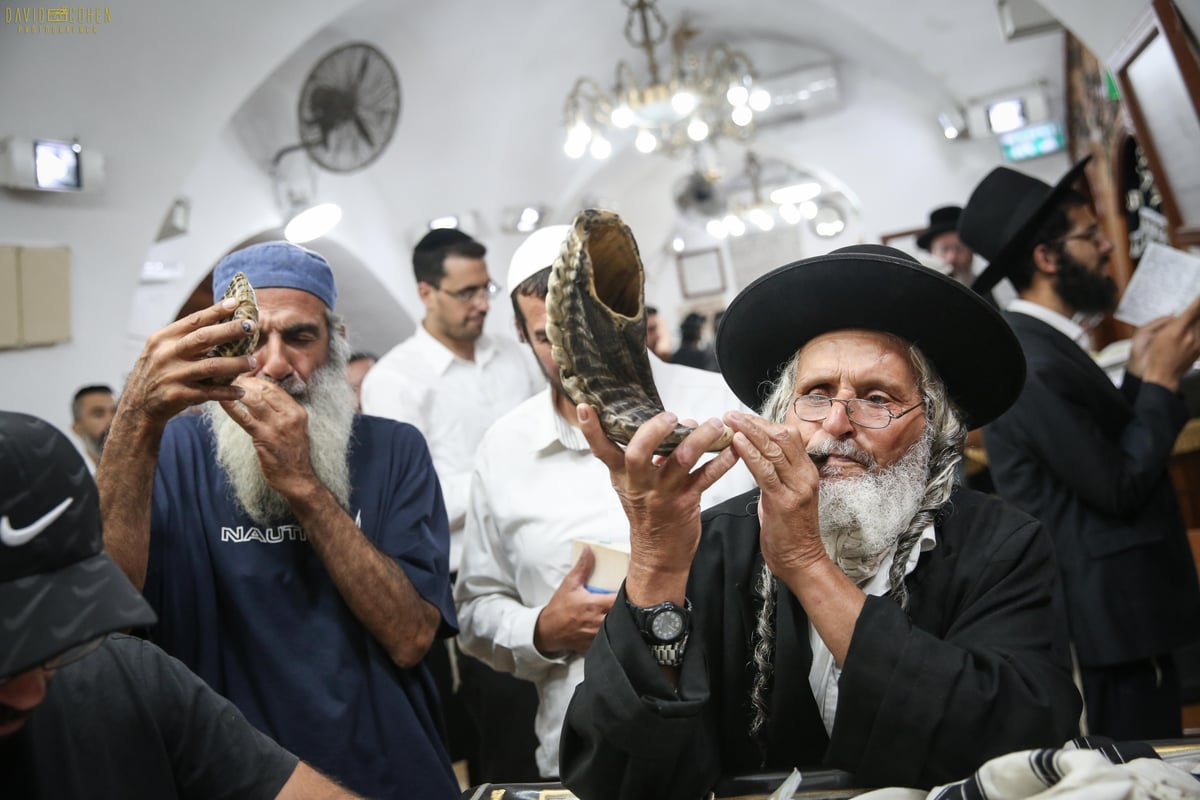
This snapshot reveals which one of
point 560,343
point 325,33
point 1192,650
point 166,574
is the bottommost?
point 1192,650

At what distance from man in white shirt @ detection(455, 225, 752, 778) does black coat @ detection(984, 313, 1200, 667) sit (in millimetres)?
936

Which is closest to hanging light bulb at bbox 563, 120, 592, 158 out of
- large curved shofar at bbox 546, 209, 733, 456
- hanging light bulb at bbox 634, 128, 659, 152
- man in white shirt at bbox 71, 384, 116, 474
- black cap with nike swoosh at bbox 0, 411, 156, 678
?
hanging light bulb at bbox 634, 128, 659, 152

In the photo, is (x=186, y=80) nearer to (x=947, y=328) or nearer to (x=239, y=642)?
(x=239, y=642)

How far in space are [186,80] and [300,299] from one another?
A: 3.95m

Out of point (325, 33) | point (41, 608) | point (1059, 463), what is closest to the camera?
point (41, 608)

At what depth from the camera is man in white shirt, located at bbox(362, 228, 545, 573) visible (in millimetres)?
3693

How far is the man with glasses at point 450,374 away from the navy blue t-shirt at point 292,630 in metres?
1.44

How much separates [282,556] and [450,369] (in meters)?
1.95

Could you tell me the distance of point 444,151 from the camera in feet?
31.7

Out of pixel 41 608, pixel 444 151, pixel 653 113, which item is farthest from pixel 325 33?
pixel 41 608

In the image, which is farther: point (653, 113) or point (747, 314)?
point (653, 113)

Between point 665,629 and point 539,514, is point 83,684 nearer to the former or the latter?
point 665,629

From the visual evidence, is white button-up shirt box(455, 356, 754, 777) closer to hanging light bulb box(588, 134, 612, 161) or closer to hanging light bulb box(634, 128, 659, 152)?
hanging light bulb box(588, 134, 612, 161)

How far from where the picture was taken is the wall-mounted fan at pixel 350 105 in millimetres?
7219
